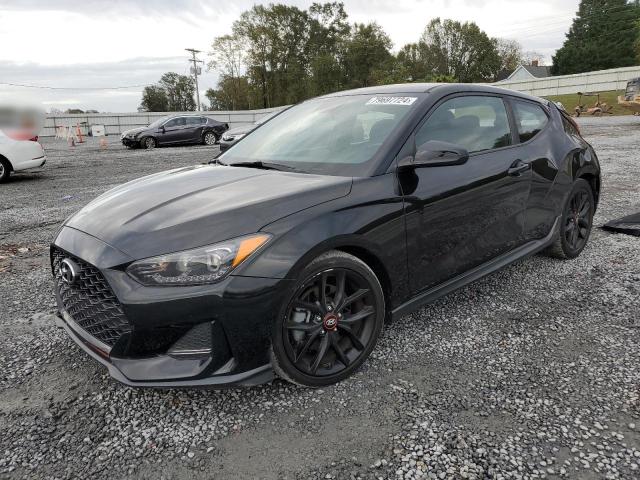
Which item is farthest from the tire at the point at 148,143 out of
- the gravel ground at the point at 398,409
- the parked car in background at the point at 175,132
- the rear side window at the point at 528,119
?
the rear side window at the point at 528,119

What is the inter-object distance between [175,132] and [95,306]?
1925 cm

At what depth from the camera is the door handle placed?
3.34 m

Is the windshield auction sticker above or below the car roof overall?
below

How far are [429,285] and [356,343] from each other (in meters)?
0.64

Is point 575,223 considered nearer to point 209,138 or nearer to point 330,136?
point 330,136

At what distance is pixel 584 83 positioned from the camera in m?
38.5

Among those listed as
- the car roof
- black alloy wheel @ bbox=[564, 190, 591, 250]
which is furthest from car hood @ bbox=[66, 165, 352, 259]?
black alloy wheel @ bbox=[564, 190, 591, 250]

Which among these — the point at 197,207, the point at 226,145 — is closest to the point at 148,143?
→ the point at 226,145

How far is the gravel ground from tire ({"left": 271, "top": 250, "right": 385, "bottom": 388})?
0.13m

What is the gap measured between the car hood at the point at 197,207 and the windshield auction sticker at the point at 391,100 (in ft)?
2.63

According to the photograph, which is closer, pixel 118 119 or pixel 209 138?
pixel 209 138

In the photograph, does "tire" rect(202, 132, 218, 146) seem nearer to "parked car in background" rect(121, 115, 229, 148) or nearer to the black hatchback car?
"parked car in background" rect(121, 115, 229, 148)

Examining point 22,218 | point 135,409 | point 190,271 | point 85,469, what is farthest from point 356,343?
point 22,218

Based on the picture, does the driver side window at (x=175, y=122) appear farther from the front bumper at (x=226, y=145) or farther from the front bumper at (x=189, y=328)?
the front bumper at (x=189, y=328)
